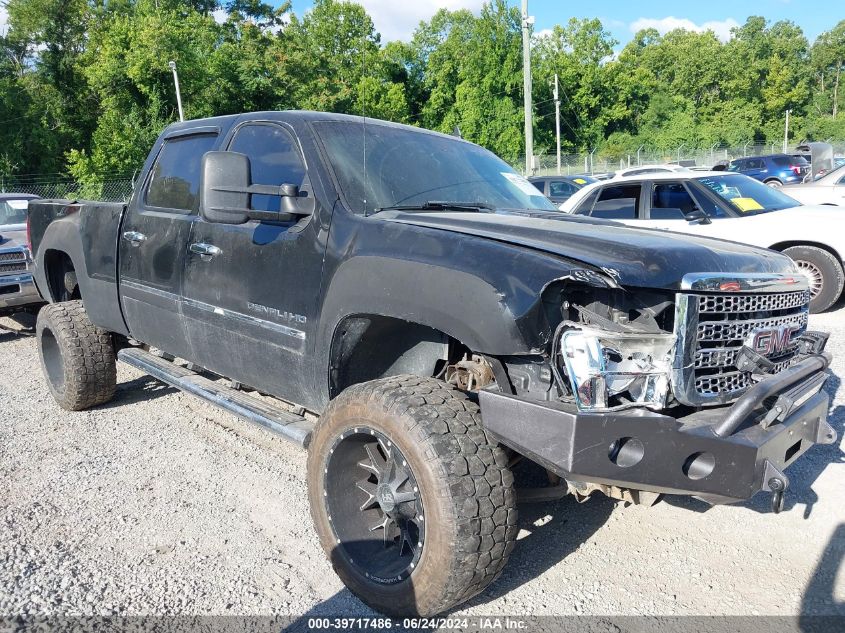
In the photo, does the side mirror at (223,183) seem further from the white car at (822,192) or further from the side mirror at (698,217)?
the white car at (822,192)

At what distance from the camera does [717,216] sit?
26.5ft

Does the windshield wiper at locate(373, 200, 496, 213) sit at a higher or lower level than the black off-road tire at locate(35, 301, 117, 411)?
higher

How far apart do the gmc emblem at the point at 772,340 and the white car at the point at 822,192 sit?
8.03 m

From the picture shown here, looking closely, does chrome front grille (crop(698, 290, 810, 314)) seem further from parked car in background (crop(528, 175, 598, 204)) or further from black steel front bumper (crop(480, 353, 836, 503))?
parked car in background (crop(528, 175, 598, 204))

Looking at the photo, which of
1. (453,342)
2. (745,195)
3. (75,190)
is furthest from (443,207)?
(75,190)

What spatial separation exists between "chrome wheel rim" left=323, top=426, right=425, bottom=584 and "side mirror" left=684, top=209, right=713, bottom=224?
250 inches

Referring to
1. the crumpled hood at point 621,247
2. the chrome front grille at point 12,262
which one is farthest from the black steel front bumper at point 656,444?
the chrome front grille at point 12,262

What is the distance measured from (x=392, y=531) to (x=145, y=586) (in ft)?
3.69

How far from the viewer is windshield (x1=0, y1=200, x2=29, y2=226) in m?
9.31

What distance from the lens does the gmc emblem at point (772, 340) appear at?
2648mm

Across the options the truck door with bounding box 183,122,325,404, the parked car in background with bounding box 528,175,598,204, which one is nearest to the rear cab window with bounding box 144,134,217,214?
the truck door with bounding box 183,122,325,404

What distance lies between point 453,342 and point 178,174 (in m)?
2.40

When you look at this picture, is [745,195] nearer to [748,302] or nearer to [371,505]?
[748,302]

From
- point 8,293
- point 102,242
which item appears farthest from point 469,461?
point 8,293
